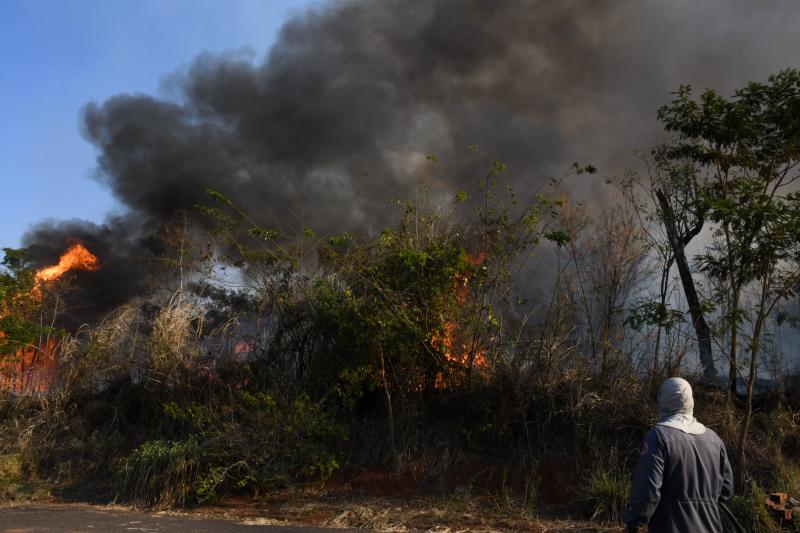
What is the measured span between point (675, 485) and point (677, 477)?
46 mm

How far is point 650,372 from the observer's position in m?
9.10

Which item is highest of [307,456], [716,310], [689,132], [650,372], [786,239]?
[689,132]

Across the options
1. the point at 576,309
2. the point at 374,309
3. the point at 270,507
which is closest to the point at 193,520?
the point at 270,507

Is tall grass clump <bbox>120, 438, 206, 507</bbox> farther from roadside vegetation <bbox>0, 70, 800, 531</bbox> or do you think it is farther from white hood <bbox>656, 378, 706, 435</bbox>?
white hood <bbox>656, 378, 706, 435</bbox>

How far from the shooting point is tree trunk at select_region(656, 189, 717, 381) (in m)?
9.25

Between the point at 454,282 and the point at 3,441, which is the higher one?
the point at 454,282

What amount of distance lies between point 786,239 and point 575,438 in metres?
3.53

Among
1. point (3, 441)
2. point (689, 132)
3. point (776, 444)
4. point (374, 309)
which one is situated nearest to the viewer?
point (776, 444)

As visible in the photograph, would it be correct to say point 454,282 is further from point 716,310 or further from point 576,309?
point 716,310

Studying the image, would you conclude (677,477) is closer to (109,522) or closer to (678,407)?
(678,407)

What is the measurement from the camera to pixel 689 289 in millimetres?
9969

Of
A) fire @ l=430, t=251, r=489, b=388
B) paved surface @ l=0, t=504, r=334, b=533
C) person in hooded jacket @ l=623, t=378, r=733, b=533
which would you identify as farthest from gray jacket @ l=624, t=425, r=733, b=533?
fire @ l=430, t=251, r=489, b=388

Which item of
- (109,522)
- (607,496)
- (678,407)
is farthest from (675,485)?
(109,522)

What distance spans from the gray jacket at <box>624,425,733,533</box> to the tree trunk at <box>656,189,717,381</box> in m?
5.41
